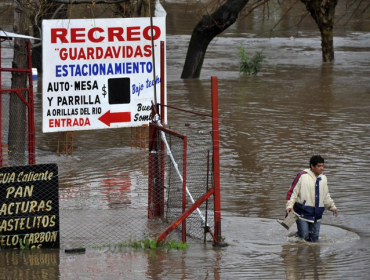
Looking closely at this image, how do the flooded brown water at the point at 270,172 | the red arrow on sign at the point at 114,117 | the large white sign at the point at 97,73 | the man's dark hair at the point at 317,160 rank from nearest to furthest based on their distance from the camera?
1. the flooded brown water at the point at 270,172
2. the man's dark hair at the point at 317,160
3. the large white sign at the point at 97,73
4. the red arrow on sign at the point at 114,117

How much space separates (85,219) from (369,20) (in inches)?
1482

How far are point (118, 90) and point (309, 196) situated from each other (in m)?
6.62

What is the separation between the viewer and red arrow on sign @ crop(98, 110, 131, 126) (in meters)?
15.8

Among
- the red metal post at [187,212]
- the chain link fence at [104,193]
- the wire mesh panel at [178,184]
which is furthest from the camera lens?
the wire mesh panel at [178,184]

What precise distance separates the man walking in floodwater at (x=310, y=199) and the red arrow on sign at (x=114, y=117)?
21.1 feet

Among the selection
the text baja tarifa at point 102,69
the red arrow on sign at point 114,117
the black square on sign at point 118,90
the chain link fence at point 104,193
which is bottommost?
the chain link fence at point 104,193

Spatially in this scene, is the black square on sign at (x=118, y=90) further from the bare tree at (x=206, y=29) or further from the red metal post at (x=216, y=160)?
the bare tree at (x=206, y=29)

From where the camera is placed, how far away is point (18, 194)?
9.84 meters

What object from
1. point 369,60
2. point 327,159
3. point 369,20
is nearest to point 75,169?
point 327,159

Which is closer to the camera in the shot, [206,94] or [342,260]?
[342,260]

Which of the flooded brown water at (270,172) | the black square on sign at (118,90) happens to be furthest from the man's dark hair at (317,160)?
the black square on sign at (118,90)

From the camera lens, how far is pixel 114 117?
15.9 meters

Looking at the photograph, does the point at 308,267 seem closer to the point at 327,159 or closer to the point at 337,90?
the point at 327,159

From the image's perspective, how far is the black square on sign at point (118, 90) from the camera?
1570cm
